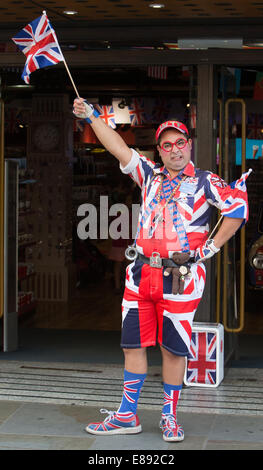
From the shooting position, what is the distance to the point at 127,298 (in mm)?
4832

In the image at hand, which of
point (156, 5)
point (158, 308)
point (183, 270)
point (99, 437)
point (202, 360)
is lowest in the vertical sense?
point (99, 437)

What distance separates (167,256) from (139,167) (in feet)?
1.91

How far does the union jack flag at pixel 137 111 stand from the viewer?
457 inches

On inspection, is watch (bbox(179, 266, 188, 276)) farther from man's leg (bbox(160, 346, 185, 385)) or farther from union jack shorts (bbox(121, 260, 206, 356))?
man's leg (bbox(160, 346, 185, 385))

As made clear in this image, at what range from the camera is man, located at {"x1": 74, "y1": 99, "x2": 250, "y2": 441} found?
4.72 m

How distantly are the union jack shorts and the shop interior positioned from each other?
3.23m

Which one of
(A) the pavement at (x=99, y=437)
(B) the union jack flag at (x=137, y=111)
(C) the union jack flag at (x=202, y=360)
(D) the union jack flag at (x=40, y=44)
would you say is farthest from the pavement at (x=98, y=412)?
(B) the union jack flag at (x=137, y=111)

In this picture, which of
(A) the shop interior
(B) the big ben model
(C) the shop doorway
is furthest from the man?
(B) the big ben model

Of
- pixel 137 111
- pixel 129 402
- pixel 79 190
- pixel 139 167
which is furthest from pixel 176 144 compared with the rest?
pixel 79 190

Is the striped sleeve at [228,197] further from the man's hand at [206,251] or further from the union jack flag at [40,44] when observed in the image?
the union jack flag at [40,44]

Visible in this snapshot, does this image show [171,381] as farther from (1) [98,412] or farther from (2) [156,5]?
(2) [156,5]

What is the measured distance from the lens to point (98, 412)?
5.37m

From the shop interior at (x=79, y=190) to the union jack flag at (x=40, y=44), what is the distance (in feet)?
9.51
